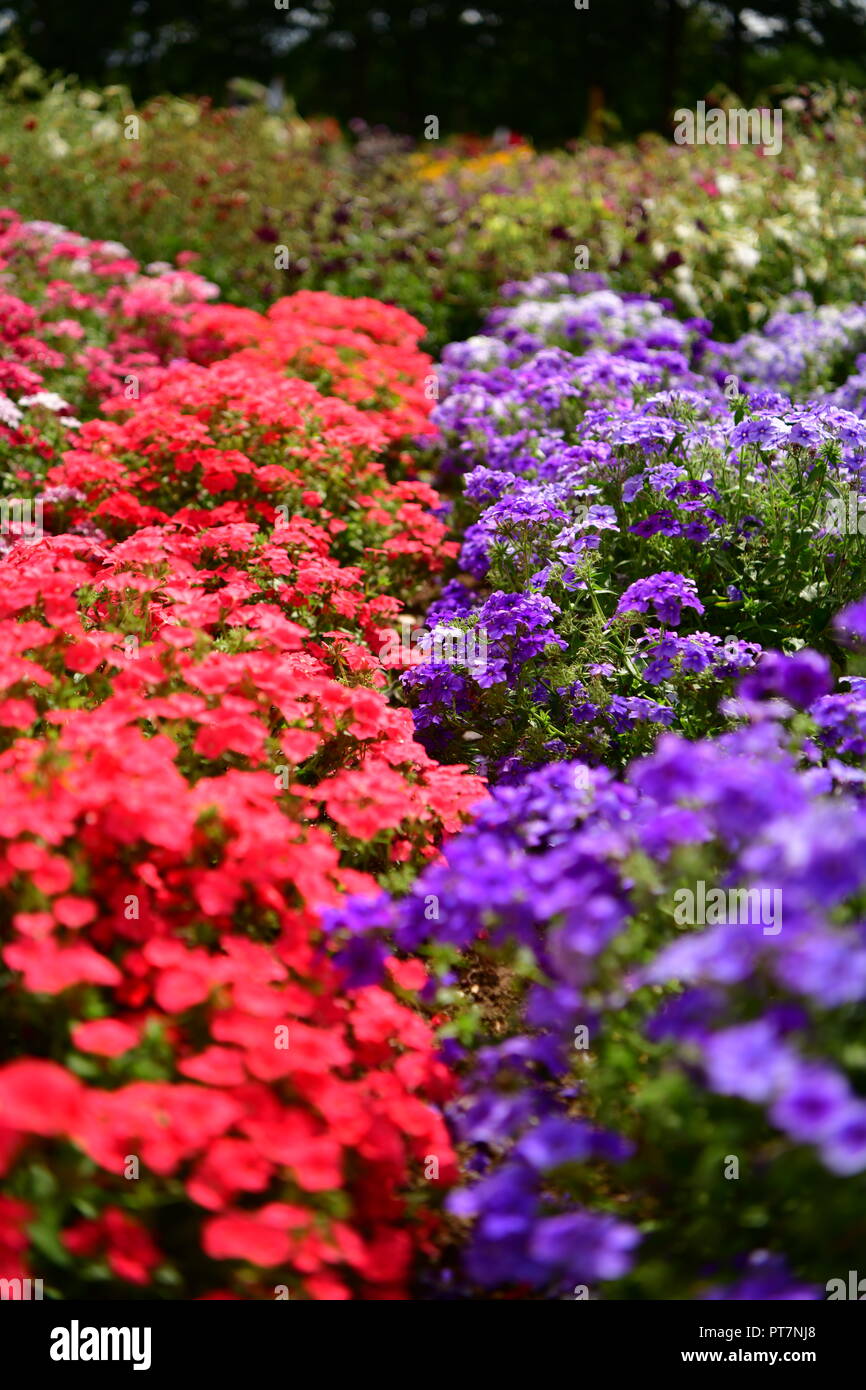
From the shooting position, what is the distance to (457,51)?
25.0 m

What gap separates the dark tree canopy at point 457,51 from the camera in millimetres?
23531

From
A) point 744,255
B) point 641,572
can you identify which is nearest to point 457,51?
point 744,255

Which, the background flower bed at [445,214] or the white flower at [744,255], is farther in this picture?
the background flower bed at [445,214]

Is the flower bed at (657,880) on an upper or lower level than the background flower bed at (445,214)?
lower

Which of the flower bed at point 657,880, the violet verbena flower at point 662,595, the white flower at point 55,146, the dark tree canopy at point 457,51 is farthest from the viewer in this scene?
the dark tree canopy at point 457,51

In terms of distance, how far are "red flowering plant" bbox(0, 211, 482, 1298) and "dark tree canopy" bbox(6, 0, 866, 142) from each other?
23383 mm

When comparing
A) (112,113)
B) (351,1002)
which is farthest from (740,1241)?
(112,113)

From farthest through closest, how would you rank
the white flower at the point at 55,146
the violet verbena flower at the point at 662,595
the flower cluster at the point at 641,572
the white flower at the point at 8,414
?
the white flower at the point at 55,146 → the white flower at the point at 8,414 → the flower cluster at the point at 641,572 → the violet verbena flower at the point at 662,595

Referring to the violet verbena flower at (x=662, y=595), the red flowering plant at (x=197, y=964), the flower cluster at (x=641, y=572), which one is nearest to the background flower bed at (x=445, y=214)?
the flower cluster at (x=641, y=572)

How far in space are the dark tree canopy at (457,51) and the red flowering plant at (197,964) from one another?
23.4m

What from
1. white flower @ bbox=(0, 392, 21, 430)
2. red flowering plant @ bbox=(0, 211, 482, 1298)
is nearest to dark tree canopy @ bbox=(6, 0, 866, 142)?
white flower @ bbox=(0, 392, 21, 430)

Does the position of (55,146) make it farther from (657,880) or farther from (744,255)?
(657,880)

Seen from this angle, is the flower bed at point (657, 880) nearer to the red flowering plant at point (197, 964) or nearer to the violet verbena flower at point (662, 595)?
the violet verbena flower at point (662, 595)

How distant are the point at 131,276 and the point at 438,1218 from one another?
282 inches
